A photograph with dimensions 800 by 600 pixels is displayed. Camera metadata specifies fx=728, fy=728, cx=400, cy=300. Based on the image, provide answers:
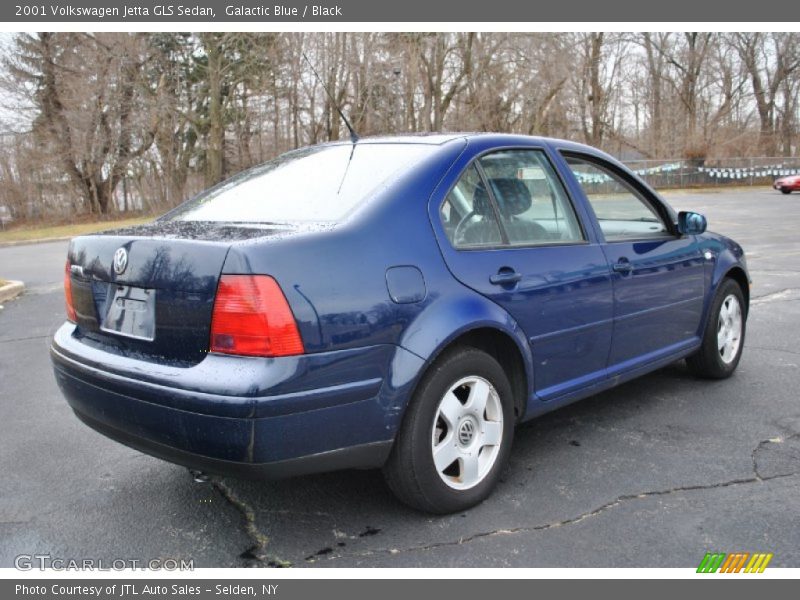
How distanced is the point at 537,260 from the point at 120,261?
180 centimetres

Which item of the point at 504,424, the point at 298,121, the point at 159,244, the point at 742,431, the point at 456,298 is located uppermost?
the point at 298,121

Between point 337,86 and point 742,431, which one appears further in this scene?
point 337,86

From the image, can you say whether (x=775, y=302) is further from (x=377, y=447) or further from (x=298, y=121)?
(x=298, y=121)

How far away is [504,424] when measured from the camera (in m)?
3.21

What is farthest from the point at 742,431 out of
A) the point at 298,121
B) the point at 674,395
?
the point at 298,121

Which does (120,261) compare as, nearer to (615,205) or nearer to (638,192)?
(615,205)

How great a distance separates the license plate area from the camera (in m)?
2.76

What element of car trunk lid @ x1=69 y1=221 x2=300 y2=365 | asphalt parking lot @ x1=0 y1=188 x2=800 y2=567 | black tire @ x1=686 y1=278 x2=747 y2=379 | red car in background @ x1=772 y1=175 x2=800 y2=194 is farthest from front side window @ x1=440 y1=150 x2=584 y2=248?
red car in background @ x1=772 y1=175 x2=800 y2=194

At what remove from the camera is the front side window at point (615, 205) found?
393 cm

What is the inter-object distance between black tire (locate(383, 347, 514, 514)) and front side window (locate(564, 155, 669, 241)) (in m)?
1.31

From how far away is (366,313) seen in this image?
2646 mm

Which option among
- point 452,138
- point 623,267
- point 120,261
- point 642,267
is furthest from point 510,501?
point 120,261

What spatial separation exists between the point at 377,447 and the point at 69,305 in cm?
162

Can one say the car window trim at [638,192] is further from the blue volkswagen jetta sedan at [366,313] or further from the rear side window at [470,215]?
the rear side window at [470,215]
